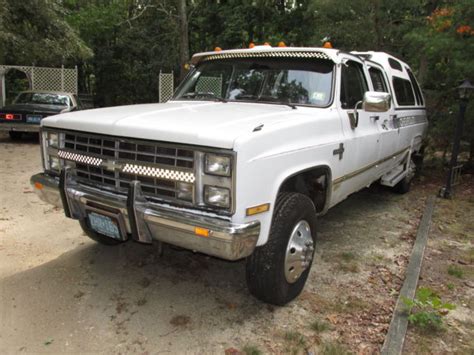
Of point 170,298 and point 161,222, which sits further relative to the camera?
point 170,298

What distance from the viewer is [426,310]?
3.43m

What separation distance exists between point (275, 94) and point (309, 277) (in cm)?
176

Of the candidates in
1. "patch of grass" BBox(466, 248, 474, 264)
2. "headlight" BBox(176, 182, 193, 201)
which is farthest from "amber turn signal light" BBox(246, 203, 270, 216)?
"patch of grass" BBox(466, 248, 474, 264)

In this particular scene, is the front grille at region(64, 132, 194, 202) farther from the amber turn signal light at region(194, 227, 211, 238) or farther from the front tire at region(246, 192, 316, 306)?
the front tire at region(246, 192, 316, 306)

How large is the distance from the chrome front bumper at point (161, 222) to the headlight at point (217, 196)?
0.30ft

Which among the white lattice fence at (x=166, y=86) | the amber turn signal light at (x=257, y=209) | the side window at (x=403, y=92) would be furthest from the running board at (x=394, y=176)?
the white lattice fence at (x=166, y=86)

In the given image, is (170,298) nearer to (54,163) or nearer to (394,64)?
(54,163)

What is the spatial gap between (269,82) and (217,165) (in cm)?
175

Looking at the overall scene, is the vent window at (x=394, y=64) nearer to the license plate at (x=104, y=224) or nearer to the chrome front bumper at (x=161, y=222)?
the chrome front bumper at (x=161, y=222)

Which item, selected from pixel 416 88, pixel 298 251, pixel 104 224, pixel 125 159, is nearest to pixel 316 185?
pixel 298 251

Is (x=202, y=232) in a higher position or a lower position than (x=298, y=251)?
higher

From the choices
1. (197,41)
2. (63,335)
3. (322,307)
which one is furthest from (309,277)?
(197,41)

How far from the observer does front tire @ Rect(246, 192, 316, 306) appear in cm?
312

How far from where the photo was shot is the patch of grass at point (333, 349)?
2.87 metres
